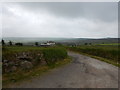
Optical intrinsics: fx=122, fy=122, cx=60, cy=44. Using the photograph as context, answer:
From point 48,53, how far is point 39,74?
3.21 metres

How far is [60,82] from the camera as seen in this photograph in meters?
7.93

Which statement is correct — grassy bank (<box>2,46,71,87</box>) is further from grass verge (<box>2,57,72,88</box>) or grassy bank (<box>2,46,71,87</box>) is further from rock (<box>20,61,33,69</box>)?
rock (<box>20,61,33,69</box>)

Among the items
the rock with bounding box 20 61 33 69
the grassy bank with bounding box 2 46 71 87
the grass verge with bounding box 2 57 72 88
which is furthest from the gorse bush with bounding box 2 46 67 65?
the grass verge with bounding box 2 57 72 88

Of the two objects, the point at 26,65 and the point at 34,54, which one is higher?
the point at 34,54

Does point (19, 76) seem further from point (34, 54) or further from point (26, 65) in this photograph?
point (34, 54)

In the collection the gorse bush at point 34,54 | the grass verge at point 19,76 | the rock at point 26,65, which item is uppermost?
the gorse bush at point 34,54

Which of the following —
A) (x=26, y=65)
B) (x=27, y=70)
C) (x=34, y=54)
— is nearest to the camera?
(x=27, y=70)

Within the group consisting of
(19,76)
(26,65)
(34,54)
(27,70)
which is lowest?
(19,76)

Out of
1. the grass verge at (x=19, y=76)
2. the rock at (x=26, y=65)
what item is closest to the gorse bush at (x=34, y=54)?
the rock at (x=26, y=65)

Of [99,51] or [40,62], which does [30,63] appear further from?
[99,51]

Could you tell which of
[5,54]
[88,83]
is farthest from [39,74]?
[88,83]

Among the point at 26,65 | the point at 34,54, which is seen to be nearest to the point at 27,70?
the point at 26,65

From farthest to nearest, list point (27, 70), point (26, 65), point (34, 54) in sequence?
point (34, 54) < point (26, 65) < point (27, 70)

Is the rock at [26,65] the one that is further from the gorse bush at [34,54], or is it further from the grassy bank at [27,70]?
the gorse bush at [34,54]
